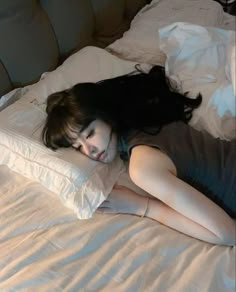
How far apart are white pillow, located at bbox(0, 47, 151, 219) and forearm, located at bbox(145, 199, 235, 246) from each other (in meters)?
0.09

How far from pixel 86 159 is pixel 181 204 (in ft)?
0.69

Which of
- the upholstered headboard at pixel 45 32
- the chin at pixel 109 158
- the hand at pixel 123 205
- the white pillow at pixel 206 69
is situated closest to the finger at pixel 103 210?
the hand at pixel 123 205

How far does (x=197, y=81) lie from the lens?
0.86 m

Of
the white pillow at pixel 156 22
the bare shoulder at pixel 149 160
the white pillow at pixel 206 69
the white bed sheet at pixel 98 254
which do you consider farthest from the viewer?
the white pillow at pixel 156 22

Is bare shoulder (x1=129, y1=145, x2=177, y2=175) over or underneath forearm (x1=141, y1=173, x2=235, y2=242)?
over

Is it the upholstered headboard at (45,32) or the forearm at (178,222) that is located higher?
the upholstered headboard at (45,32)

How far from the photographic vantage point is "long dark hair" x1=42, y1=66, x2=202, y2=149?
76 centimetres

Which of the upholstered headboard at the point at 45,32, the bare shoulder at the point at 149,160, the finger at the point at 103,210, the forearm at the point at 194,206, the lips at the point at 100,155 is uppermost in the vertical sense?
the upholstered headboard at the point at 45,32

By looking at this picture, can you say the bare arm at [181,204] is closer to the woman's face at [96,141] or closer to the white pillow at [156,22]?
the woman's face at [96,141]

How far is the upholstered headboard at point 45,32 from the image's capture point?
2.87 ft

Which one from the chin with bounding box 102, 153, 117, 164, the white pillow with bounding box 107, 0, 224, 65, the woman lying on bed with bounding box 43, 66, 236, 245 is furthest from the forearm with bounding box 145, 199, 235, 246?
the white pillow with bounding box 107, 0, 224, 65

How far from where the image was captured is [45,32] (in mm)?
949

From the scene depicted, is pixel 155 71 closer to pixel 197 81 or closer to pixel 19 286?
pixel 197 81

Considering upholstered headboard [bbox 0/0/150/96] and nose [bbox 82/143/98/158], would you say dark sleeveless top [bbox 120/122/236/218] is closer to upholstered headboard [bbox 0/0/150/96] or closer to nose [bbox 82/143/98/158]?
nose [bbox 82/143/98/158]
